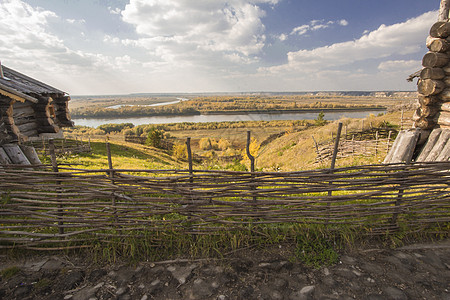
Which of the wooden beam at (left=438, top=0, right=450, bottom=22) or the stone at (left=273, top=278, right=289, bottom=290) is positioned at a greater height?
the wooden beam at (left=438, top=0, right=450, bottom=22)

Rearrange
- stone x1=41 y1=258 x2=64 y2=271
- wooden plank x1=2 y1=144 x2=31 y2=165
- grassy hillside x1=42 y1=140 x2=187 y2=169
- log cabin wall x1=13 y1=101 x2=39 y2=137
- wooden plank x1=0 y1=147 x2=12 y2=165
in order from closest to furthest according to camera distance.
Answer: stone x1=41 y1=258 x2=64 y2=271 < wooden plank x1=0 y1=147 x2=12 y2=165 < wooden plank x1=2 y1=144 x2=31 y2=165 < log cabin wall x1=13 y1=101 x2=39 y2=137 < grassy hillside x1=42 y1=140 x2=187 y2=169

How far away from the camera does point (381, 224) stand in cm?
278

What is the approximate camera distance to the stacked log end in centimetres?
431

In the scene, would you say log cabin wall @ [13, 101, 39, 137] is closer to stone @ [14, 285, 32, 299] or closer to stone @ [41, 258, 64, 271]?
stone @ [41, 258, 64, 271]

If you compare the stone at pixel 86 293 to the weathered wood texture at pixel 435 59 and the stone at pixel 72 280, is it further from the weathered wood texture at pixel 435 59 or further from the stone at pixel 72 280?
the weathered wood texture at pixel 435 59

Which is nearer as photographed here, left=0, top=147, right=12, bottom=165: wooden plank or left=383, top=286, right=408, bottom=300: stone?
left=383, top=286, right=408, bottom=300: stone

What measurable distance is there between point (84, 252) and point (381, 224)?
3871 mm

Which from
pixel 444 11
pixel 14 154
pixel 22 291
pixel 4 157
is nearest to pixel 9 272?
pixel 22 291

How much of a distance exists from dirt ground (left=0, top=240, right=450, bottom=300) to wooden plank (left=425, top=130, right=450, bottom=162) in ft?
9.47

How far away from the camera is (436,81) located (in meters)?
4.50

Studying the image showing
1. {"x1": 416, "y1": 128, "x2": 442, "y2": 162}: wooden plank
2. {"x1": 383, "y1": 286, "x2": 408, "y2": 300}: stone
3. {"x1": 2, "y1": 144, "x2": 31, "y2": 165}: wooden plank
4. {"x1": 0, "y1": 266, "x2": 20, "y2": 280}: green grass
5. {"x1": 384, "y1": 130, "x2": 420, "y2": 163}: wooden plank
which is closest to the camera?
{"x1": 383, "y1": 286, "x2": 408, "y2": 300}: stone

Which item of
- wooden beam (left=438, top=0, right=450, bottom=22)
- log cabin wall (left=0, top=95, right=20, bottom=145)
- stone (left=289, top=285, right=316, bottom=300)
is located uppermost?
wooden beam (left=438, top=0, right=450, bottom=22)

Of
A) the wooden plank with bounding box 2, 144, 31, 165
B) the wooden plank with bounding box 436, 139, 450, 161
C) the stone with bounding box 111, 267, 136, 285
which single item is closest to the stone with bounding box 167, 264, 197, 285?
the stone with bounding box 111, 267, 136, 285

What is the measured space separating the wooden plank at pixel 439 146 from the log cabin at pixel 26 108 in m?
9.81
